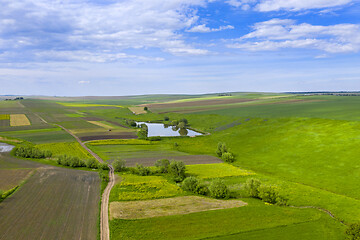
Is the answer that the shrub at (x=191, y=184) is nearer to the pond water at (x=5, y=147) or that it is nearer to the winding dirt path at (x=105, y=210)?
the winding dirt path at (x=105, y=210)

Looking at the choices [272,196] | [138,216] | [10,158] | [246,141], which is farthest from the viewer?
[246,141]

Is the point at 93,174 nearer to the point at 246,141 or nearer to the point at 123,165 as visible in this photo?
the point at 123,165

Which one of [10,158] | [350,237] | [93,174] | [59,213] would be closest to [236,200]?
[350,237]

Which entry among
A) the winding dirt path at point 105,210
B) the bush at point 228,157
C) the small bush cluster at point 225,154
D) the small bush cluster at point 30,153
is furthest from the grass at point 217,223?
the small bush cluster at point 30,153

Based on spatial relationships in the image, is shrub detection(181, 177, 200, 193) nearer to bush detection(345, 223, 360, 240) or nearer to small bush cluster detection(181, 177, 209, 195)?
small bush cluster detection(181, 177, 209, 195)

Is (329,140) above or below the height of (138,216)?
above

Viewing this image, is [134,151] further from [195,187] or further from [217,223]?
[217,223]

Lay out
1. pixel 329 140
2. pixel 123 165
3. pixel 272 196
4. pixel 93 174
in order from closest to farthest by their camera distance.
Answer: pixel 272 196
pixel 93 174
pixel 123 165
pixel 329 140
